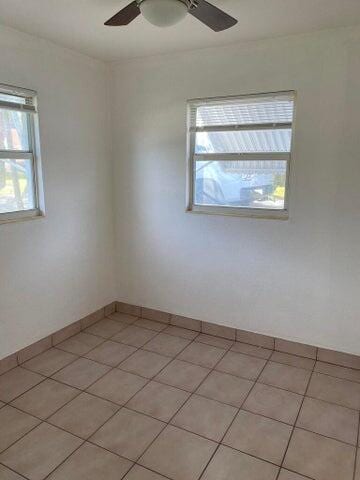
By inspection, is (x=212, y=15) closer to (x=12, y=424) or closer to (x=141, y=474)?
(x=141, y=474)

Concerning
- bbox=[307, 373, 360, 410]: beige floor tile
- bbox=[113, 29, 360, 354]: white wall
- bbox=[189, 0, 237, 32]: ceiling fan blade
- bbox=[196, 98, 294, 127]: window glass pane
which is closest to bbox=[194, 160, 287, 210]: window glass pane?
bbox=[113, 29, 360, 354]: white wall

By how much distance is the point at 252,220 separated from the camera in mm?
2943

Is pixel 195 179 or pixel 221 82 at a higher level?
pixel 221 82

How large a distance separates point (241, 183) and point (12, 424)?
2.30 meters

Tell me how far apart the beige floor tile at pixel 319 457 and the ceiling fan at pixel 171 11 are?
226 cm

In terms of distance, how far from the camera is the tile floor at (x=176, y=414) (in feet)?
6.10

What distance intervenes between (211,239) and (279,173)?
0.78m

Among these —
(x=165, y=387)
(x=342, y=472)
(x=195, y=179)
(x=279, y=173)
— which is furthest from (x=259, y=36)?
(x=342, y=472)

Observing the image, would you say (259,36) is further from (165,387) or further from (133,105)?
(165,387)

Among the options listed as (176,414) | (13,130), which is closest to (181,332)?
(176,414)

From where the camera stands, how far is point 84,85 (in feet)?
10.2

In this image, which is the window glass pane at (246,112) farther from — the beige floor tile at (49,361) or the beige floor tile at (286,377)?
the beige floor tile at (49,361)

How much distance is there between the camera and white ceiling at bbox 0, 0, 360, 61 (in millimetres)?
2098

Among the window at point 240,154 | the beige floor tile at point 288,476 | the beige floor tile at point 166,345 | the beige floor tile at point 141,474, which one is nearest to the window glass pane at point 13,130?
the window at point 240,154
